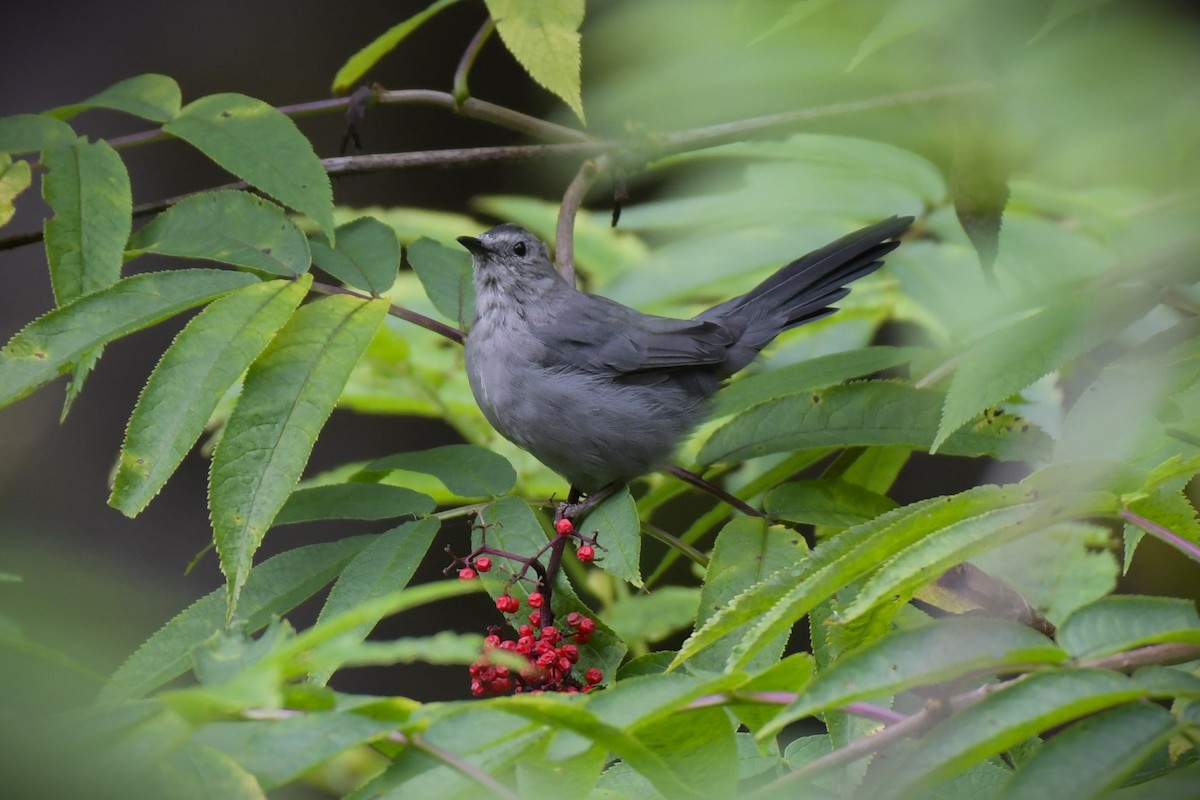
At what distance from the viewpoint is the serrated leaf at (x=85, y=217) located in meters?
1.97

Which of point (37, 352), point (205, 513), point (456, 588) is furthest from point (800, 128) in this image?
point (205, 513)

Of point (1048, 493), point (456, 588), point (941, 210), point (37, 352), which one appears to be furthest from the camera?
point (941, 210)

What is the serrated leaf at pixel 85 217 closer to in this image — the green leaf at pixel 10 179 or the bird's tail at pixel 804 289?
the green leaf at pixel 10 179

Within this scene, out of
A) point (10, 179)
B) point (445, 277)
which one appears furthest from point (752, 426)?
point (10, 179)

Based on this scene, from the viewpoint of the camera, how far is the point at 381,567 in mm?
1777

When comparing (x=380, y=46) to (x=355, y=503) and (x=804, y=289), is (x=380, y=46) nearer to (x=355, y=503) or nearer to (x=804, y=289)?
(x=355, y=503)

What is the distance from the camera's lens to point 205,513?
5.39 meters

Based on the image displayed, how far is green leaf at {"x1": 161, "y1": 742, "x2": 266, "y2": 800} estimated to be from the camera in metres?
1.03

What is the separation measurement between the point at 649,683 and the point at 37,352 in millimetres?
1202

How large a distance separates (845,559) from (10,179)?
1832 millimetres

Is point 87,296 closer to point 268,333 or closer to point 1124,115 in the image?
point 268,333

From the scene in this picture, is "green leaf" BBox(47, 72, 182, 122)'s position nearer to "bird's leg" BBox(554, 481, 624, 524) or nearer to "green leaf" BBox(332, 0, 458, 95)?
"green leaf" BBox(332, 0, 458, 95)

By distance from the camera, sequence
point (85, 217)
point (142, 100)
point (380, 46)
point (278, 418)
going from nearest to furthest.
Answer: point (278, 418) → point (85, 217) → point (142, 100) → point (380, 46)

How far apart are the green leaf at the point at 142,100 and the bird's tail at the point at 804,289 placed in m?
1.43
